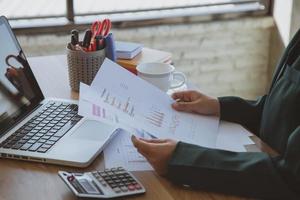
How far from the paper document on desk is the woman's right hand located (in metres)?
0.02

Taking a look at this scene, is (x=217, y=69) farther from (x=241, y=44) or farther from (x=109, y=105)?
(x=109, y=105)

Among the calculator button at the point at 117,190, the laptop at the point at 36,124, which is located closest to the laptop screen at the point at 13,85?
the laptop at the point at 36,124

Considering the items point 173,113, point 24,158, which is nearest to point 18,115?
point 24,158

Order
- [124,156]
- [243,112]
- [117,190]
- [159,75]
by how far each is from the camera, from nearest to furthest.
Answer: [117,190] < [124,156] < [243,112] < [159,75]

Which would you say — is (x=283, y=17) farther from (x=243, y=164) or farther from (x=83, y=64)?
(x=243, y=164)

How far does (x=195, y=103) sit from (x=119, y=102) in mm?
245

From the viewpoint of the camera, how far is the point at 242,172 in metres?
1.11

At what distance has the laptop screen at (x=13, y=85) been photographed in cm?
134

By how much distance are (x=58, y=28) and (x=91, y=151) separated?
1436 millimetres

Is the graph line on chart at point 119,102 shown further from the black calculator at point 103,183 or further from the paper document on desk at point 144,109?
the black calculator at point 103,183

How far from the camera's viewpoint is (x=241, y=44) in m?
2.86

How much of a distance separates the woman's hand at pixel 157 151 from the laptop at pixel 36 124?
121 mm

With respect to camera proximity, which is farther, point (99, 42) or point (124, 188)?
point (99, 42)

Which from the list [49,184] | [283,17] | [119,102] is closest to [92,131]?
[119,102]
